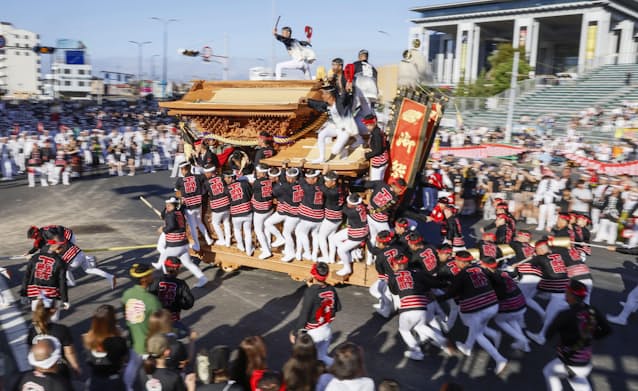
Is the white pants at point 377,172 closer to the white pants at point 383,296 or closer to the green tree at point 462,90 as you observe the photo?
the white pants at point 383,296

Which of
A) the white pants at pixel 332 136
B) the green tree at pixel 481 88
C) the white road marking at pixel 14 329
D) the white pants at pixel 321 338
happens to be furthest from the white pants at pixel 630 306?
the green tree at pixel 481 88

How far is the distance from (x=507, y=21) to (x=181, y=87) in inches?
2254

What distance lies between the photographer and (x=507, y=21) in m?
45.2

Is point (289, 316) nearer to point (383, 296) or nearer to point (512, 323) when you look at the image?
point (383, 296)

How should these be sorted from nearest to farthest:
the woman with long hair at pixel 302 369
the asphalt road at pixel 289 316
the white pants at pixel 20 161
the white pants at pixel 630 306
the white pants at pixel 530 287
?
the woman with long hair at pixel 302 369
the asphalt road at pixel 289 316
the white pants at pixel 530 287
the white pants at pixel 630 306
the white pants at pixel 20 161

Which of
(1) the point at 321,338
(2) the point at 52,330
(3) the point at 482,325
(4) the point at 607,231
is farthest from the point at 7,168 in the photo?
(4) the point at 607,231

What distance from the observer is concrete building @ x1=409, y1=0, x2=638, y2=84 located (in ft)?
126

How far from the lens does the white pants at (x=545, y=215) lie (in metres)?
13.5

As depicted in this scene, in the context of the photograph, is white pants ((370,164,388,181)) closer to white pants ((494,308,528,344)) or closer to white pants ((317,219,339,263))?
white pants ((317,219,339,263))

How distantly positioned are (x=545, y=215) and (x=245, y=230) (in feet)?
28.1

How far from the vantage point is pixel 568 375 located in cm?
520

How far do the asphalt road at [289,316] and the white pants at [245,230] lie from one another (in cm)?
57

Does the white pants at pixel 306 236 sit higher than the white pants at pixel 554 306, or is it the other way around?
the white pants at pixel 306 236

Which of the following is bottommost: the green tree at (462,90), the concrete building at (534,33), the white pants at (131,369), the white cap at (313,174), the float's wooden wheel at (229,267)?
the float's wooden wheel at (229,267)
